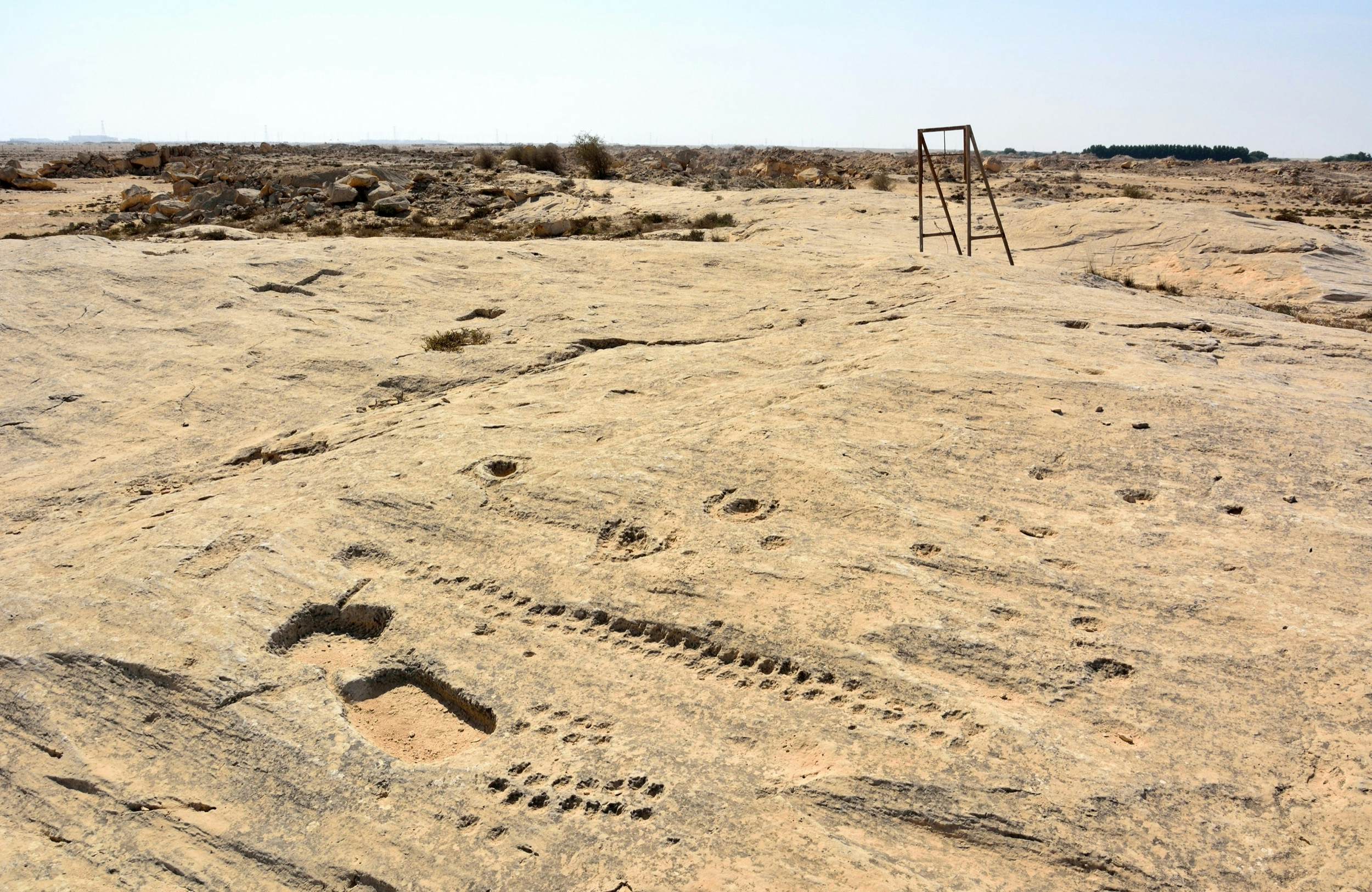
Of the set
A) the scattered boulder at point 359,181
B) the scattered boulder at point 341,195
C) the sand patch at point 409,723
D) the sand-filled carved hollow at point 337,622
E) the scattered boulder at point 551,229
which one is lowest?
the sand patch at point 409,723

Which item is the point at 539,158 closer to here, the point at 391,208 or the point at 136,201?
the point at 136,201

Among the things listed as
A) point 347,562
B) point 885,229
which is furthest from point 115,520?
point 885,229

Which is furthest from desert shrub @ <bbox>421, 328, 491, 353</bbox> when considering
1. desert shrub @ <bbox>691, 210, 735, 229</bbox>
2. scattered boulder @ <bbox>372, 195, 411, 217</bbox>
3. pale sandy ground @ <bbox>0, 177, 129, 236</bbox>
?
pale sandy ground @ <bbox>0, 177, 129, 236</bbox>

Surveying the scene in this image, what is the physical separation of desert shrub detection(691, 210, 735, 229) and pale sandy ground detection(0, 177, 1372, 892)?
20.7ft

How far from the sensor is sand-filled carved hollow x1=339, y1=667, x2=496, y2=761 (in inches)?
121

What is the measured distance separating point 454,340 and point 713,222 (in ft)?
21.2

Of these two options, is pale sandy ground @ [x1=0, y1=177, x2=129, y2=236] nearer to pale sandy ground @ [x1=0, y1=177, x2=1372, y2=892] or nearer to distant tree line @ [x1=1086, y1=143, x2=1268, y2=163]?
pale sandy ground @ [x1=0, y1=177, x2=1372, y2=892]

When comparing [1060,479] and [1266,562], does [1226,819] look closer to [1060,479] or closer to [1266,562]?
[1266,562]

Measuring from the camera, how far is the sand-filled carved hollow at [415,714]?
308cm

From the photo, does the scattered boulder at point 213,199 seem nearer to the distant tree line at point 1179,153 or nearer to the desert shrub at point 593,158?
the desert shrub at point 593,158

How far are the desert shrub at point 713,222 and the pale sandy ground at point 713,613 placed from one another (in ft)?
20.7

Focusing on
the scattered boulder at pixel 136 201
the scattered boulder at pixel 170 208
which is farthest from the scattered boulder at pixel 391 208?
the scattered boulder at pixel 136 201

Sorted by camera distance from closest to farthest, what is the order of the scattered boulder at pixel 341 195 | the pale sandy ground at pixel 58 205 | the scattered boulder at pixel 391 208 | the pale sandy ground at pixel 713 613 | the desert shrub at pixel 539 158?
the pale sandy ground at pixel 713 613 < the scattered boulder at pixel 391 208 < the scattered boulder at pixel 341 195 < the pale sandy ground at pixel 58 205 < the desert shrub at pixel 539 158

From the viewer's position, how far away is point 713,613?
343 centimetres
